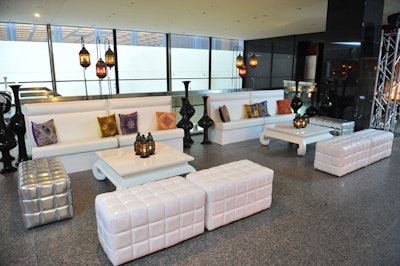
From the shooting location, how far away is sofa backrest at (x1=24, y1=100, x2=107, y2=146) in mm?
4135

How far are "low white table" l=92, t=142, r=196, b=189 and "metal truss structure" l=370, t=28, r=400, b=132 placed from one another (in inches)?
204

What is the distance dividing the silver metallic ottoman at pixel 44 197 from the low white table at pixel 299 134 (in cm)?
376

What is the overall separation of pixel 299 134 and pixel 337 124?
1.35 m

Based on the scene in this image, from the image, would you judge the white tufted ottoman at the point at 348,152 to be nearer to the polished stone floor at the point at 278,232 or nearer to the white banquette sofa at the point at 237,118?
the polished stone floor at the point at 278,232

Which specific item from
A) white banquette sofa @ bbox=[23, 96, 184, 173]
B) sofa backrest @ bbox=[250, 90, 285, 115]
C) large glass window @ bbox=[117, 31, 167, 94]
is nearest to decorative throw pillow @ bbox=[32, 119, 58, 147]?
white banquette sofa @ bbox=[23, 96, 184, 173]

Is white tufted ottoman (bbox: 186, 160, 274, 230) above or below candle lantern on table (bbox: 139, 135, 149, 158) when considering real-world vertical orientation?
below

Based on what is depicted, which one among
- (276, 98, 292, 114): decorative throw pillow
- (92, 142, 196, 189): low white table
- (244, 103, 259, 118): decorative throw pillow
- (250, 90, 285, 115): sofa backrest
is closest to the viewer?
(92, 142, 196, 189): low white table

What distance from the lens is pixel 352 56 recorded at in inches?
241

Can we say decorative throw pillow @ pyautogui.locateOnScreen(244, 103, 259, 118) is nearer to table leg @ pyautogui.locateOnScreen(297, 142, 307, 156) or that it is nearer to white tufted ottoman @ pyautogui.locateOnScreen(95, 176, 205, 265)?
table leg @ pyautogui.locateOnScreen(297, 142, 307, 156)

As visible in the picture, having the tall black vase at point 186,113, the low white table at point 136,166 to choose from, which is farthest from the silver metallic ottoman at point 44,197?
the tall black vase at point 186,113

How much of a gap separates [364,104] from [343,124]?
1.08 metres

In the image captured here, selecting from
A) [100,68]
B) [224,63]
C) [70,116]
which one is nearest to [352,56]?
[100,68]

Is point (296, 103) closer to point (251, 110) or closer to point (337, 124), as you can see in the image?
point (337, 124)

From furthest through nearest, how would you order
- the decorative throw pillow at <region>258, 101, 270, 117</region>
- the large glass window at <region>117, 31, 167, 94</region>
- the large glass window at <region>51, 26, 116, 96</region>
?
the large glass window at <region>117, 31, 167, 94</region>, the large glass window at <region>51, 26, 116, 96</region>, the decorative throw pillow at <region>258, 101, 270, 117</region>
